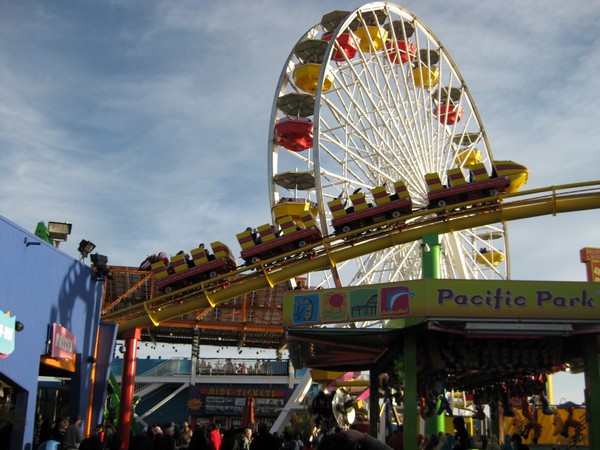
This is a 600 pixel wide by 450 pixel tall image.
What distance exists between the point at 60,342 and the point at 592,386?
942 cm

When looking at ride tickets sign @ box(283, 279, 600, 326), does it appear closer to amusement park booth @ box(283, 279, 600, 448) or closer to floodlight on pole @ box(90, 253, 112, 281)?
amusement park booth @ box(283, 279, 600, 448)

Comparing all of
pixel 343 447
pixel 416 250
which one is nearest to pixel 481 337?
pixel 343 447

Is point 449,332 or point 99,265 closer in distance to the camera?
point 449,332

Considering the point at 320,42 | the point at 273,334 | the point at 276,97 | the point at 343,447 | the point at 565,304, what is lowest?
the point at 343,447

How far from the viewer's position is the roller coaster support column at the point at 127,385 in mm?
20062

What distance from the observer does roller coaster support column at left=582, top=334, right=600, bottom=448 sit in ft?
36.9

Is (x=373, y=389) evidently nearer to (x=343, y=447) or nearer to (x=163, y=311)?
(x=163, y=311)

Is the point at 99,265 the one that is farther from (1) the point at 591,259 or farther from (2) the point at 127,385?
(1) the point at 591,259

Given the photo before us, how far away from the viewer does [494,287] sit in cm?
1158

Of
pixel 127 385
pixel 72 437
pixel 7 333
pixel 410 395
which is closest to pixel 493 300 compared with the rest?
pixel 410 395

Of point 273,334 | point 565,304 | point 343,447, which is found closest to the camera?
point 343,447

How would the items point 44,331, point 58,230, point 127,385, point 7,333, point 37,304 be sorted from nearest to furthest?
1. point 7,333
2. point 37,304
3. point 44,331
4. point 58,230
5. point 127,385

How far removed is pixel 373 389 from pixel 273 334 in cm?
2441

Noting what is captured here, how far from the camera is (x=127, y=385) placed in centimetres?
2123
